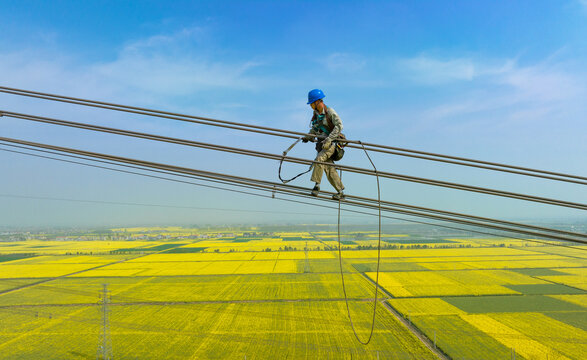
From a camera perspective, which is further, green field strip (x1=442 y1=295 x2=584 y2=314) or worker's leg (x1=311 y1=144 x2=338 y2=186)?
green field strip (x1=442 y1=295 x2=584 y2=314)

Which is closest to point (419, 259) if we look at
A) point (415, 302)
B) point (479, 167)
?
point (415, 302)

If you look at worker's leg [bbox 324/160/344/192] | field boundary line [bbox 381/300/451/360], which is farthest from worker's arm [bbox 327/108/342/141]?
field boundary line [bbox 381/300/451/360]

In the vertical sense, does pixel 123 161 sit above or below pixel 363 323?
above

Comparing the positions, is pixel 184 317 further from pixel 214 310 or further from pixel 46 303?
pixel 46 303

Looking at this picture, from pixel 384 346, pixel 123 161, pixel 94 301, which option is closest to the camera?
pixel 123 161

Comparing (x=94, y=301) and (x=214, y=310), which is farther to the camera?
(x=94, y=301)

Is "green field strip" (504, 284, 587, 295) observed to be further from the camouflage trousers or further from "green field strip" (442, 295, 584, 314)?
the camouflage trousers

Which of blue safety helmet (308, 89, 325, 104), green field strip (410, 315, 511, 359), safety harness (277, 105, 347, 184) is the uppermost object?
blue safety helmet (308, 89, 325, 104)
